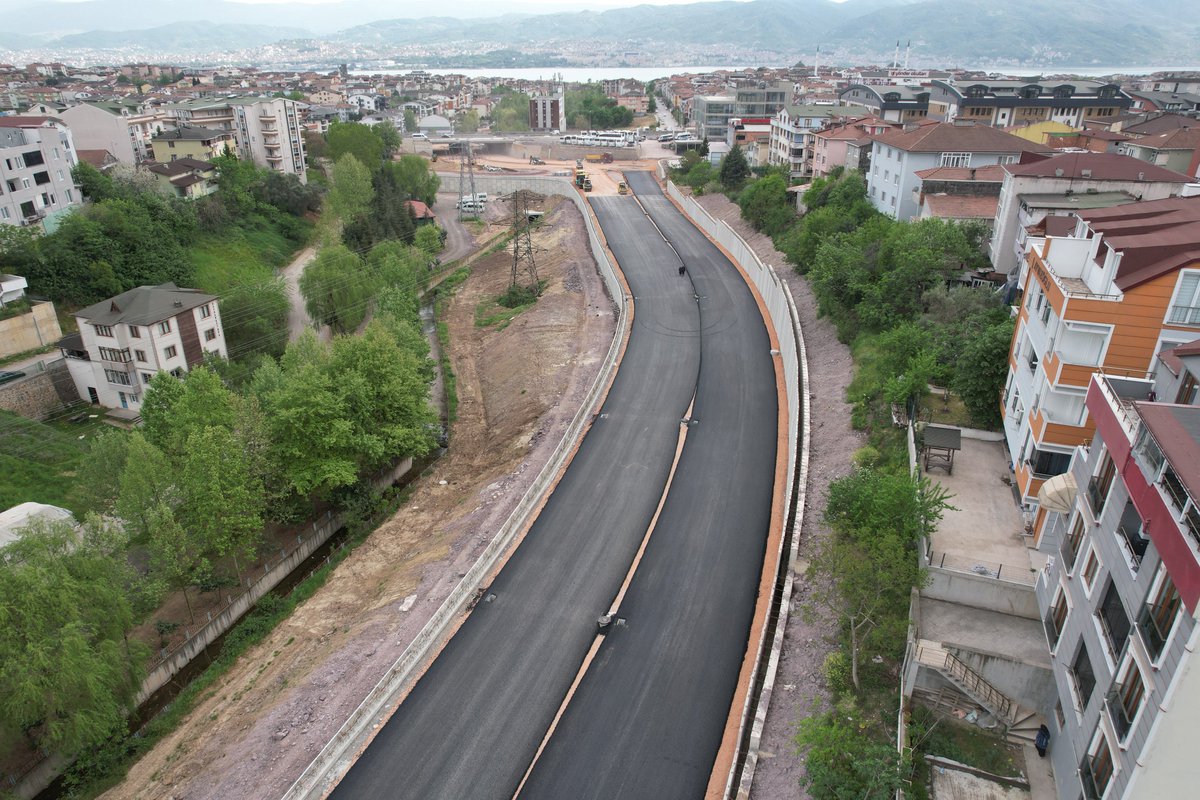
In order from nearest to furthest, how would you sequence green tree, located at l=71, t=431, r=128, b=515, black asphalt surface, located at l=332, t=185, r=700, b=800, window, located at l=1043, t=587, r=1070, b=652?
window, located at l=1043, t=587, r=1070, b=652 < black asphalt surface, located at l=332, t=185, r=700, b=800 < green tree, located at l=71, t=431, r=128, b=515

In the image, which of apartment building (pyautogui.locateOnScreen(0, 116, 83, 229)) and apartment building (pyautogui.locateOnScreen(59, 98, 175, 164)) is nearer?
apartment building (pyautogui.locateOnScreen(0, 116, 83, 229))

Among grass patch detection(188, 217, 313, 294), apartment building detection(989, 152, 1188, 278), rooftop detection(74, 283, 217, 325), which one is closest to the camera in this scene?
apartment building detection(989, 152, 1188, 278)

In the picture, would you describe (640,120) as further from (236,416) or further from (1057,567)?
(1057,567)

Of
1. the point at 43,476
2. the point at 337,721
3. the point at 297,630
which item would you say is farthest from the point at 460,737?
the point at 43,476

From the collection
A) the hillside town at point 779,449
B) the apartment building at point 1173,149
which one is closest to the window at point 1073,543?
the hillside town at point 779,449

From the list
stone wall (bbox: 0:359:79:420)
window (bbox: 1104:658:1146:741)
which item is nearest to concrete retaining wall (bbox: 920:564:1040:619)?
window (bbox: 1104:658:1146:741)

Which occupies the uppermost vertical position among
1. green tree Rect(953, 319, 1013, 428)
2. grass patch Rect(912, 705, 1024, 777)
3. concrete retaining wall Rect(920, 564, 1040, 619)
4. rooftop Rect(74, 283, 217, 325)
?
green tree Rect(953, 319, 1013, 428)

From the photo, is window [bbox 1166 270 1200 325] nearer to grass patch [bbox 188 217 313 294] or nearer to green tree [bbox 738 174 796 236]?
green tree [bbox 738 174 796 236]
